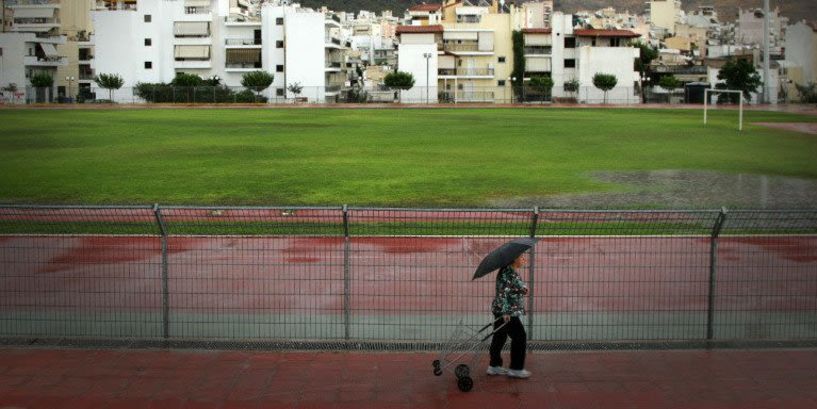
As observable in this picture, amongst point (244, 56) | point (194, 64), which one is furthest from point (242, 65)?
point (194, 64)

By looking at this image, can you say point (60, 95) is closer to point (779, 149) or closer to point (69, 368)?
point (779, 149)

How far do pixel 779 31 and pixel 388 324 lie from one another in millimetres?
186322

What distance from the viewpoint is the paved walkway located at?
8.65 metres

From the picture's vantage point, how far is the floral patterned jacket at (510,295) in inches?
364

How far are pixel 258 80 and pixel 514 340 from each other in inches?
3510

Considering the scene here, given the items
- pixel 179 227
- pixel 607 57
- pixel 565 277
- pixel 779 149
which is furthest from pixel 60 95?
pixel 565 277

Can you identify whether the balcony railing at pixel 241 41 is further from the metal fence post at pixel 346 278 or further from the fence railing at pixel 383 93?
A: the metal fence post at pixel 346 278

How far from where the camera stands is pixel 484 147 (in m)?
39.0

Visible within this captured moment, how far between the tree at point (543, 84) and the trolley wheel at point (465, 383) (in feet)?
308

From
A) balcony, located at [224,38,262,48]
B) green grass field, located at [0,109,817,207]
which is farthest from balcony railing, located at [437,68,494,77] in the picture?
green grass field, located at [0,109,817,207]

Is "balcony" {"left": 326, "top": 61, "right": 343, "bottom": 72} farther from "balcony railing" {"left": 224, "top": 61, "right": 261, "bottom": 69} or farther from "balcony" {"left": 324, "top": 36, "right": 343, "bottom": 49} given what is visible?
"balcony railing" {"left": 224, "top": 61, "right": 261, "bottom": 69}

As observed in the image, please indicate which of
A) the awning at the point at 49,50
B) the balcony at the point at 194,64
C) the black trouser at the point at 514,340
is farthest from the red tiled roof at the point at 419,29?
the black trouser at the point at 514,340

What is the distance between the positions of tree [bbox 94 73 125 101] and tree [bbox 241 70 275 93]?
41.4 feet

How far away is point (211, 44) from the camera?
341 ft
